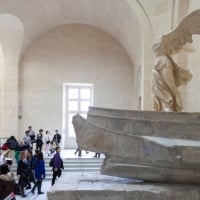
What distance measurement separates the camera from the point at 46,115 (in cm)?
1797

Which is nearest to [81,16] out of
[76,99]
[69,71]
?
[69,71]

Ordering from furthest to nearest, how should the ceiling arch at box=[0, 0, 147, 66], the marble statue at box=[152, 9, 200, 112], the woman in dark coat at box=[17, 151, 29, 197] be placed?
the ceiling arch at box=[0, 0, 147, 66] → the woman in dark coat at box=[17, 151, 29, 197] → the marble statue at box=[152, 9, 200, 112]

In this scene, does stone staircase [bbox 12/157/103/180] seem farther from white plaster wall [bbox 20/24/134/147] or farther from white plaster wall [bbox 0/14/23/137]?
white plaster wall [bbox 20/24/134/147]

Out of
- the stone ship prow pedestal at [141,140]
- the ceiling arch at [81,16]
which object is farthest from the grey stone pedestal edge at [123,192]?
the ceiling arch at [81,16]

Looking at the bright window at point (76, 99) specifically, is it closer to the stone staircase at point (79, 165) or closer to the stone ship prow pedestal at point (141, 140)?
the stone staircase at point (79, 165)

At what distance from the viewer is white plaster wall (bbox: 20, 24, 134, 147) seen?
18.0 m

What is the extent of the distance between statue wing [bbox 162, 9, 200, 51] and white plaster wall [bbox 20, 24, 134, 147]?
12.7 metres

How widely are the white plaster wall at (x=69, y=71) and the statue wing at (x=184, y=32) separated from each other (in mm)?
12748

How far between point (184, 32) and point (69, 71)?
518 inches

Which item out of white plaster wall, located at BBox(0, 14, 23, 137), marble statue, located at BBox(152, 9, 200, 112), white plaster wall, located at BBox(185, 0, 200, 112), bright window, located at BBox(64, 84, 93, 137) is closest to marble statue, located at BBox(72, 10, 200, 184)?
marble statue, located at BBox(152, 9, 200, 112)

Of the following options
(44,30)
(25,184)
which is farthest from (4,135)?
(25,184)

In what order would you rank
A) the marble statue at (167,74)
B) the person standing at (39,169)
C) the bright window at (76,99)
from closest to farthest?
the marble statue at (167,74) → the person standing at (39,169) → the bright window at (76,99)

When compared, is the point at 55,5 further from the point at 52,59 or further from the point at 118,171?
the point at 118,171

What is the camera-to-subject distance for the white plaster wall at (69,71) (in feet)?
58.9
